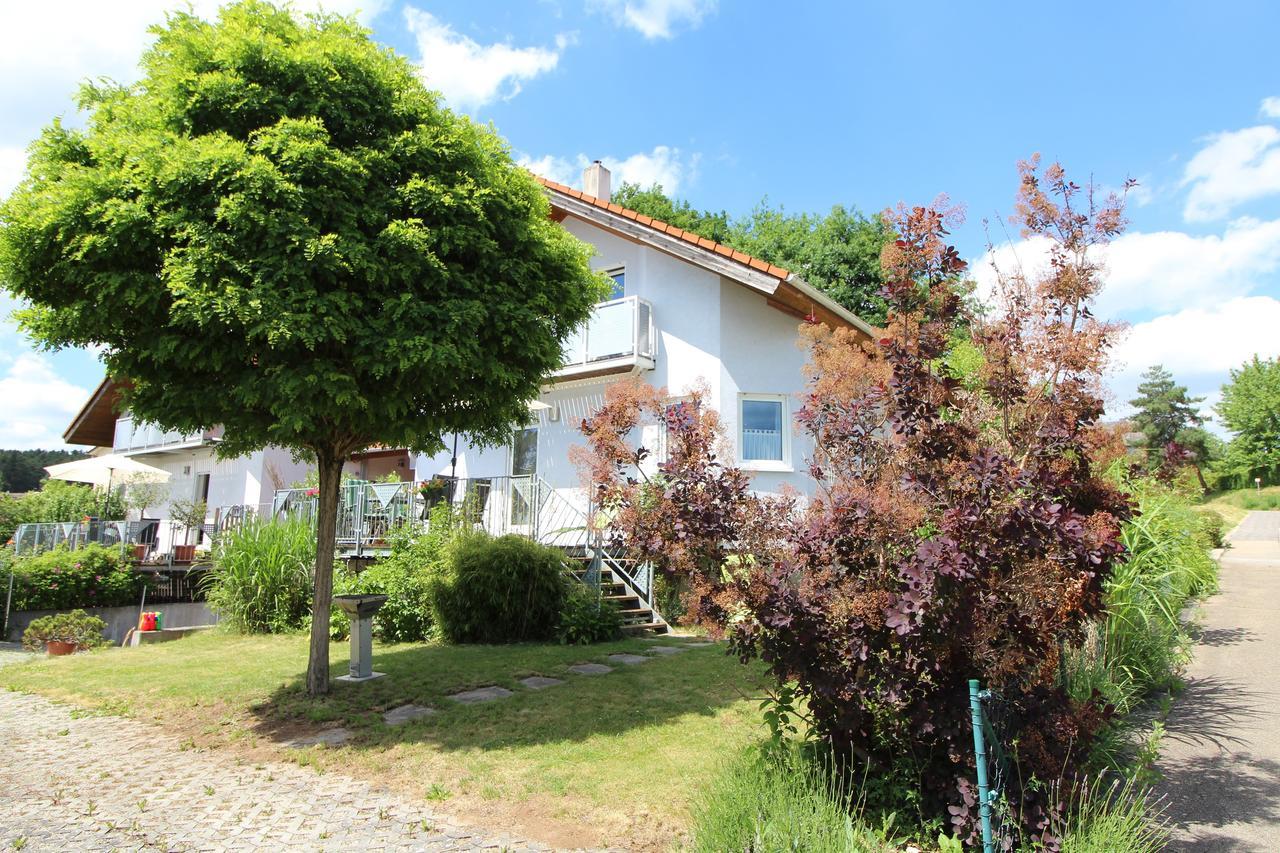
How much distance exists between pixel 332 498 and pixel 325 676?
1.76 m

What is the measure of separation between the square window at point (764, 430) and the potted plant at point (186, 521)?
12945mm

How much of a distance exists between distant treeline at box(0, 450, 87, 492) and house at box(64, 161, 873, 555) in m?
58.3

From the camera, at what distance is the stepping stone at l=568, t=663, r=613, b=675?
843 cm

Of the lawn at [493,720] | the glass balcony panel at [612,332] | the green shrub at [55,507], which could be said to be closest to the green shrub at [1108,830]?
the lawn at [493,720]

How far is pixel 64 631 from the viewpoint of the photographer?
12.2m

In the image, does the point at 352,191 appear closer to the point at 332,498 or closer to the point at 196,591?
the point at 332,498

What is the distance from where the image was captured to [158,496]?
25234 mm

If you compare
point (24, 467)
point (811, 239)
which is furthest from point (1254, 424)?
point (24, 467)

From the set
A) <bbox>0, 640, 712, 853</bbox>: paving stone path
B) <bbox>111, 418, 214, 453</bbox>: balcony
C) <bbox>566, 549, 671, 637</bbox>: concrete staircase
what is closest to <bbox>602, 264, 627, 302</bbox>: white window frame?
<bbox>566, 549, 671, 637</bbox>: concrete staircase

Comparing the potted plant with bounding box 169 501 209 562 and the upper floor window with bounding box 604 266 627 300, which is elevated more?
the upper floor window with bounding box 604 266 627 300

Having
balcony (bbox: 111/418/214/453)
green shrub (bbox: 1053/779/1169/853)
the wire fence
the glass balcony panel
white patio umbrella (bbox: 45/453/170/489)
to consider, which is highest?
the glass balcony panel

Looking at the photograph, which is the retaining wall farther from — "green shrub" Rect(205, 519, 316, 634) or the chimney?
the chimney

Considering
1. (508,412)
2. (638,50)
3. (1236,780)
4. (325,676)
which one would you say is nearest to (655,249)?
(638,50)

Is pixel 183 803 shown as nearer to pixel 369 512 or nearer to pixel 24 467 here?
pixel 369 512
